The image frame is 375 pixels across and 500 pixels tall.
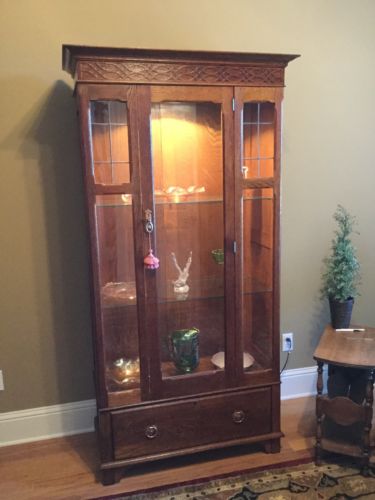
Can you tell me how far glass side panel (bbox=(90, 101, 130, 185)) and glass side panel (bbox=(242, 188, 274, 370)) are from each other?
1.90ft

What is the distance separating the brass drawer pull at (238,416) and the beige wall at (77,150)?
2.40 ft

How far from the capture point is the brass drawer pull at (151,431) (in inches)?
82.4

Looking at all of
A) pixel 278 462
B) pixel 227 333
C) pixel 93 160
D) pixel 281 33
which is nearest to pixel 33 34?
pixel 93 160

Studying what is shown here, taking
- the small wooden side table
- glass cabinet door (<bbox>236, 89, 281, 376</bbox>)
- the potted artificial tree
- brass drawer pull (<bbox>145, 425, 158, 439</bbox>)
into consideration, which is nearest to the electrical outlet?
the potted artificial tree

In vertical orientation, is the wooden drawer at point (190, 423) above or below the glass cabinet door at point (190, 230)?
below

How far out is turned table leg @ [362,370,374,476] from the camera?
6.75ft

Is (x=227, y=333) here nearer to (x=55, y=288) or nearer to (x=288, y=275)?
(x=288, y=275)

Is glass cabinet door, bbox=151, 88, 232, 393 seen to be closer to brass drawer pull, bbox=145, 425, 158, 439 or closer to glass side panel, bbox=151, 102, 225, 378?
glass side panel, bbox=151, 102, 225, 378

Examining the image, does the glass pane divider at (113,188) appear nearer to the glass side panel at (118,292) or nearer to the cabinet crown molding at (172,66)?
the glass side panel at (118,292)

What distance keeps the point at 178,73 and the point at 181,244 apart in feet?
2.49

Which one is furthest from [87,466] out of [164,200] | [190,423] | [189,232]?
[164,200]

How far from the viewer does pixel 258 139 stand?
6.79 ft

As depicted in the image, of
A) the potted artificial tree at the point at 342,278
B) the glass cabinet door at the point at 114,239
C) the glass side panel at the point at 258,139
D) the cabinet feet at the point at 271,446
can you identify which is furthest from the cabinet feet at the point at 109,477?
the glass side panel at the point at 258,139

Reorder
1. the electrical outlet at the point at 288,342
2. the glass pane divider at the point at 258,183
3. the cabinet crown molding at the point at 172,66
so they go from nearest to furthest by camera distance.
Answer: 1. the cabinet crown molding at the point at 172,66
2. the glass pane divider at the point at 258,183
3. the electrical outlet at the point at 288,342
